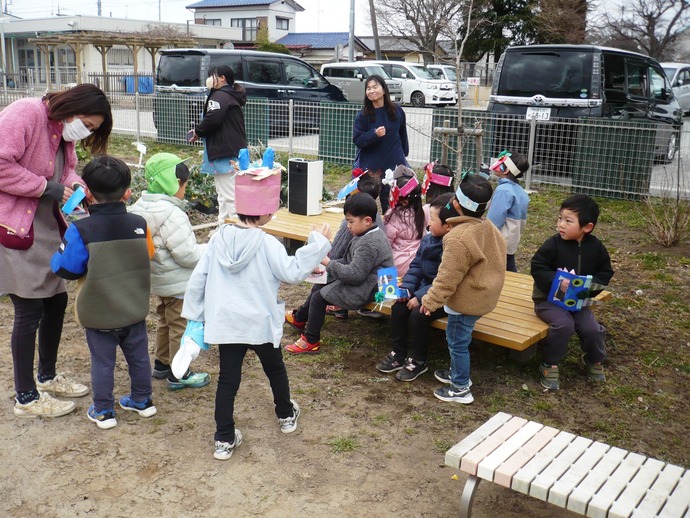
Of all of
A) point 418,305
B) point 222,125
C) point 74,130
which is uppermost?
point 74,130

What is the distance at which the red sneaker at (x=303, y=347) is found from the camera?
183 inches

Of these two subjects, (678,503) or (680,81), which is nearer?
(678,503)

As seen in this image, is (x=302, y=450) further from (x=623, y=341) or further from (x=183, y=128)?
(x=183, y=128)

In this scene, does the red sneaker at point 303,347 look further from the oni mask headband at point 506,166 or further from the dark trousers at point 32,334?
the oni mask headband at point 506,166

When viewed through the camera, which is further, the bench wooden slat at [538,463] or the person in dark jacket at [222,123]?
the person in dark jacket at [222,123]

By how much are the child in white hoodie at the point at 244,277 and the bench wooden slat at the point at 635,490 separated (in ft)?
5.13

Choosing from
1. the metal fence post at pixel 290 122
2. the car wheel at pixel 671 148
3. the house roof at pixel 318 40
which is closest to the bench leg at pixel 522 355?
the car wheel at pixel 671 148

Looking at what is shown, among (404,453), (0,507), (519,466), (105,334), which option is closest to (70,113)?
(105,334)

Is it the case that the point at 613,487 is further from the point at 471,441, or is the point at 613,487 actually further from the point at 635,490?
the point at 471,441

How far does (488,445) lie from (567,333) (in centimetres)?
147

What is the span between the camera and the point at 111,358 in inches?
141

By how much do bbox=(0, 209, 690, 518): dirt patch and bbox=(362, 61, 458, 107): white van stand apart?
19.5m

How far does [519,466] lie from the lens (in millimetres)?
2738

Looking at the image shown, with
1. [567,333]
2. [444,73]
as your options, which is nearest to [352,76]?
[444,73]
